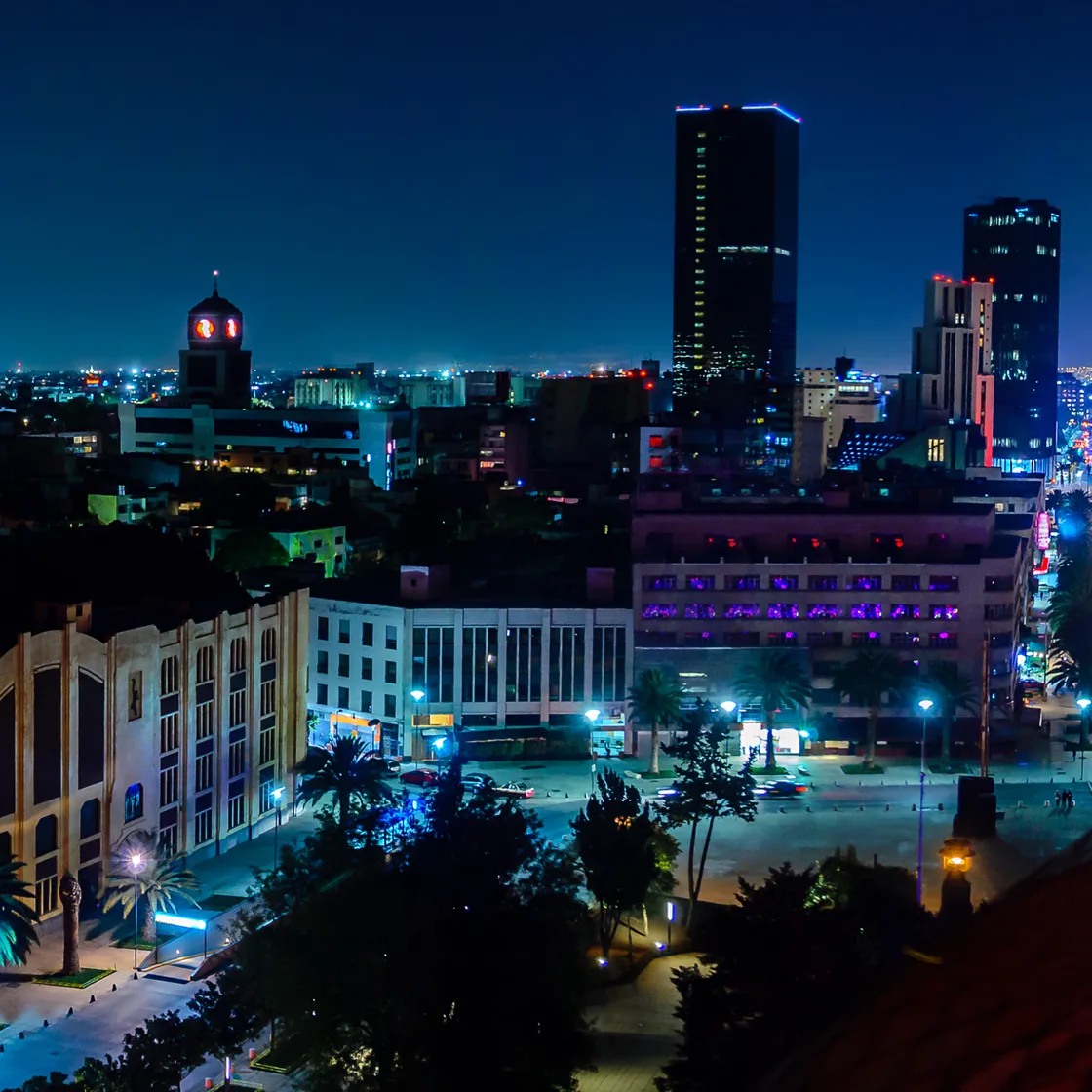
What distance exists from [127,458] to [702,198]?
120566 millimetres

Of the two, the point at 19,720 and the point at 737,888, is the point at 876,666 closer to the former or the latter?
the point at 737,888

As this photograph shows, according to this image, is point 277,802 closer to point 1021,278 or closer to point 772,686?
point 772,686

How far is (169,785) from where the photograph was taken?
30.7m

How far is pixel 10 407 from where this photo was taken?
147875 millimetres

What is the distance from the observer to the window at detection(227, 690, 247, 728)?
108 feet

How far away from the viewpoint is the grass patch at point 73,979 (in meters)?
24.7

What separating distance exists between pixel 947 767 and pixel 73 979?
2477cm

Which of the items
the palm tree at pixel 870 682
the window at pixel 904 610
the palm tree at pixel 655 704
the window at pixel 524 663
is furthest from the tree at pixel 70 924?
the window at pixel 904 610

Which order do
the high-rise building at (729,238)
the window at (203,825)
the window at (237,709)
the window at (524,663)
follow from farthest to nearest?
1. the high-rise building at (729,238)
2. the window at (524,663)
3. the window at (237,709)
4. the window at (203,825)

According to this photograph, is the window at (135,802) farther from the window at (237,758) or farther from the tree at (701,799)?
the tree at (701,799)

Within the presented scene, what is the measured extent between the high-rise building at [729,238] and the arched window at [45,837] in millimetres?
166868

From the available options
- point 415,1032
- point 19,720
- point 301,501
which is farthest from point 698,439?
point 415,1032

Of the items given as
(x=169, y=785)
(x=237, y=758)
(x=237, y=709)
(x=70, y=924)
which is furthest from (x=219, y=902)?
(x=237, y=709)

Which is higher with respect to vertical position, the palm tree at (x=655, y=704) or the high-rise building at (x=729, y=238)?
the high-rise building at (x=729, y=238)
